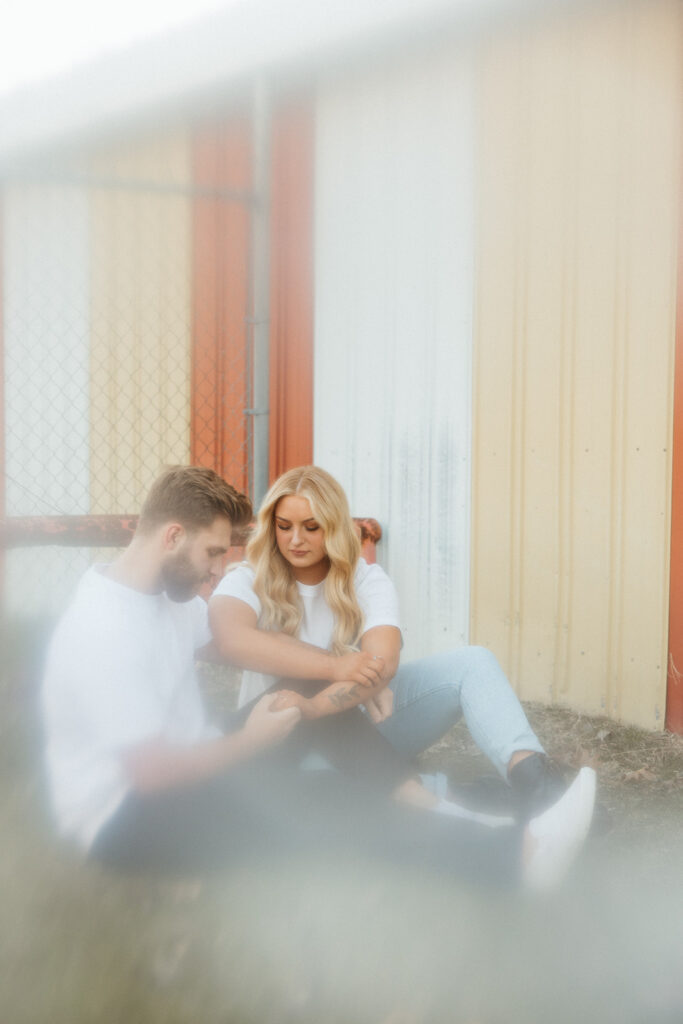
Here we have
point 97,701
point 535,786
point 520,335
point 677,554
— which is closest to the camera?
point 97,701

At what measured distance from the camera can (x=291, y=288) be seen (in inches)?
212

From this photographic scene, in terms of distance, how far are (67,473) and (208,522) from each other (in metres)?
4.23

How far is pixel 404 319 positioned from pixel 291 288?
0.91 metres

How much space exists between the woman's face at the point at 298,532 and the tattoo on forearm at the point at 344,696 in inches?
16.8

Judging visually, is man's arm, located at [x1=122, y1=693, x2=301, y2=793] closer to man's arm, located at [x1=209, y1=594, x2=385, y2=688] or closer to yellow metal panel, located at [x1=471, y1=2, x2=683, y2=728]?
man's arm, located at [x1=209, y1=594, x2=385, y2=688]

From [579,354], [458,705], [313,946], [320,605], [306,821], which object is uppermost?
[579,354]

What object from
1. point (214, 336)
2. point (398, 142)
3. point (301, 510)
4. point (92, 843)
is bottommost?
point (92, 843)

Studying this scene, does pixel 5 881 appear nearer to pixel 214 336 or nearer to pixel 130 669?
pixel 130 669

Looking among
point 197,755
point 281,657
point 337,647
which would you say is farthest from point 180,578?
point 337,647

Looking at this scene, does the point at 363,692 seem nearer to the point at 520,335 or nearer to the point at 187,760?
the point at 187,760

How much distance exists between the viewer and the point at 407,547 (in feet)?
15.7

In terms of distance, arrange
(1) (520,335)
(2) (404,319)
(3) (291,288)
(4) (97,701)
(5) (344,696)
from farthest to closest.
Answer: (3) (291,288) → (2) (404,319) → (1) (520,335) → (5) (344,696) → (4) (97,701)

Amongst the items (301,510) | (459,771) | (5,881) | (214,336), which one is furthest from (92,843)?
(214,336)

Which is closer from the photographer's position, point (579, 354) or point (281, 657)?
point (281, 657)
